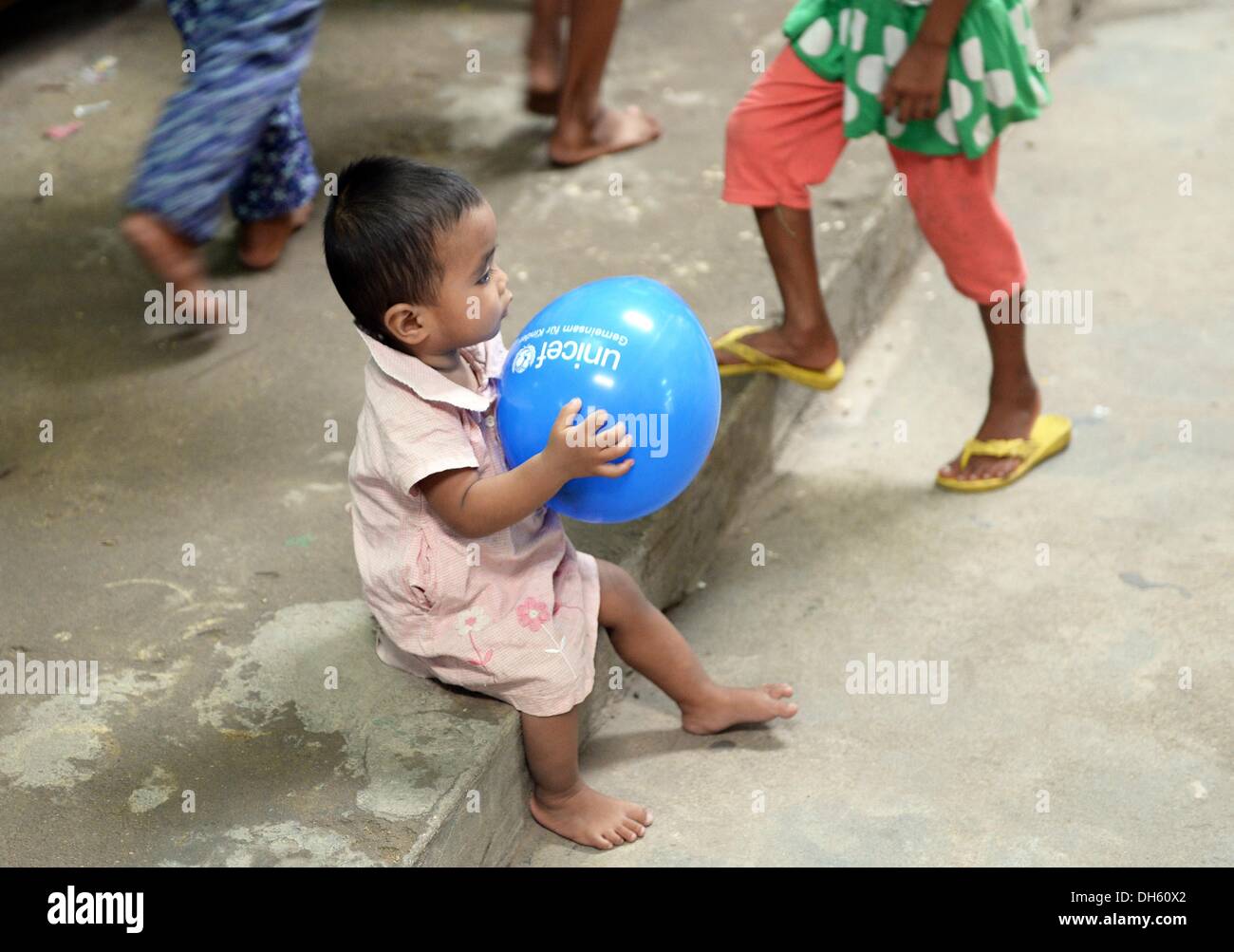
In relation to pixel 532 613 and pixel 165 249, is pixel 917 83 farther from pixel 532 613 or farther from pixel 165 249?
pixel 165 249

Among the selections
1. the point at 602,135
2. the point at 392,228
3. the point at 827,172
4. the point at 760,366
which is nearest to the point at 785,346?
the point at 760,366

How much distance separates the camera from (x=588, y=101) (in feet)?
12.6

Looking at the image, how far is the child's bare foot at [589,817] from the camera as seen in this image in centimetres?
235

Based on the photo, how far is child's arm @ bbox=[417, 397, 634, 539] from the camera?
200 centimetres

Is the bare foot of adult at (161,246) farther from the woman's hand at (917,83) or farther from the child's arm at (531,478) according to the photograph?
the woman's hand at (917,83)

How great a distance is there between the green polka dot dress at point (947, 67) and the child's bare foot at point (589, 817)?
53.8 inches

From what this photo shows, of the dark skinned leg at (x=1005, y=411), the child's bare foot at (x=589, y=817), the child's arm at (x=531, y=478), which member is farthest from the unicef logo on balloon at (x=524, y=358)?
the dark skinned leg at (x=1005, y=411)

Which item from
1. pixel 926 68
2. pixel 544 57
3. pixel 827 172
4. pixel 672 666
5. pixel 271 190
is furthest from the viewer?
pixel 544 57

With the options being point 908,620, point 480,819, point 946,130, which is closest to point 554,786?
point 480,819

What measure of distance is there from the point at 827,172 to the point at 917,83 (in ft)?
1.13

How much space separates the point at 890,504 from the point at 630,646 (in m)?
0.98

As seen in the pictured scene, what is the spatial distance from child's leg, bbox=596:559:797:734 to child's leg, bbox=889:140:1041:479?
0.93 m

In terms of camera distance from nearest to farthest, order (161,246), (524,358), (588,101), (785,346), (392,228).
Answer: (392,228) → (524,358) → (161,246) → (785,346) → (588,101)
